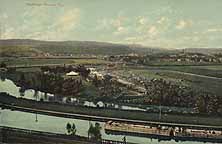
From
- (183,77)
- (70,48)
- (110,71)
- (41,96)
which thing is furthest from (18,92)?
(183,77)

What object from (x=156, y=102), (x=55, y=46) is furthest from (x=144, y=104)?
(x=55, y=46)

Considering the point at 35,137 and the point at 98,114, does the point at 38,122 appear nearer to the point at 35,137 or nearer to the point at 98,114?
the point at 35,137

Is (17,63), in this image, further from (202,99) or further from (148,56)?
(202,99)

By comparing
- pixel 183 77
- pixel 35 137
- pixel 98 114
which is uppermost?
pixel 183 77

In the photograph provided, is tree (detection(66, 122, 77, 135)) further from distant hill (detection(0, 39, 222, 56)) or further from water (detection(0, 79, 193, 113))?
distant hill (detection(0, 39, 222, 56))

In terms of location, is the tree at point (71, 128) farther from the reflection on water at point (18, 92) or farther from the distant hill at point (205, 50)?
the distant hill at point (205, 50)

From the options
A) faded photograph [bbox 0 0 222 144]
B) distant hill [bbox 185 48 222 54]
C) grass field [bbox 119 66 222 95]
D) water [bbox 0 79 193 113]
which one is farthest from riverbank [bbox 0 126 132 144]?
distant hill [bbox 185 48 222 54]
